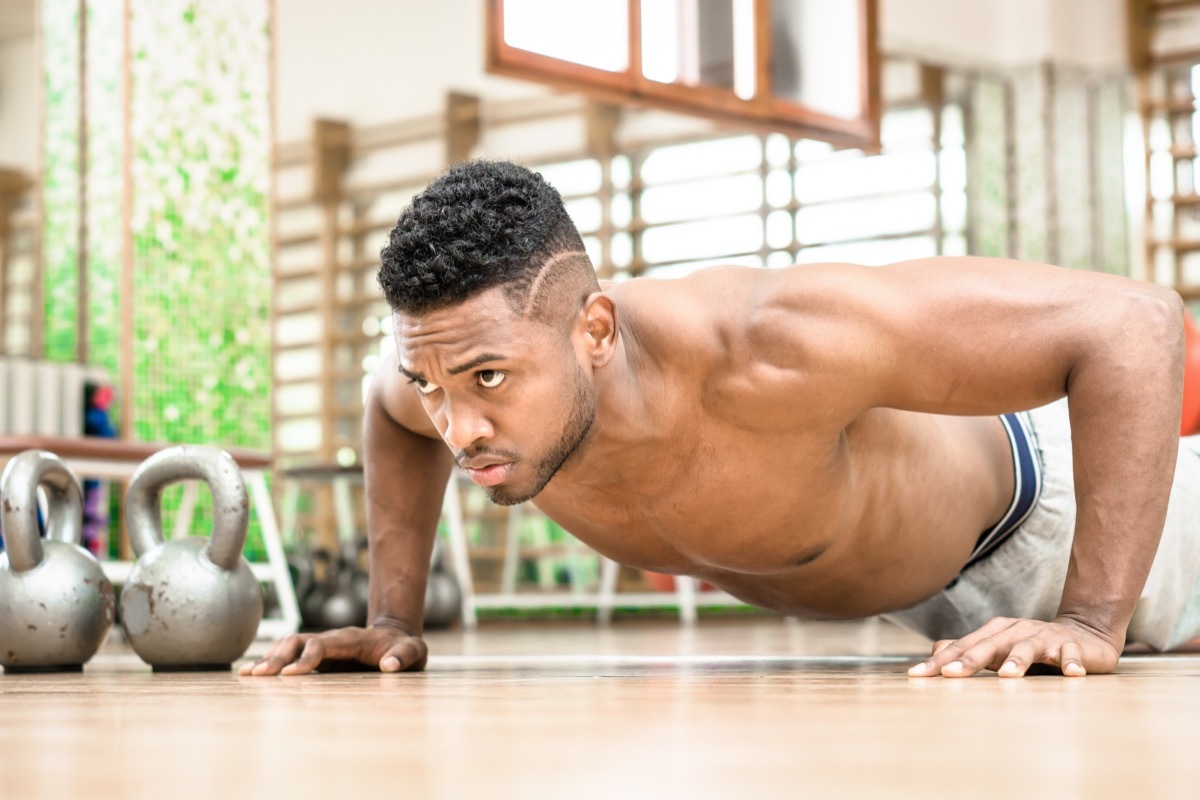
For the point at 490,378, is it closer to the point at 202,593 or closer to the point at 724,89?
the point at 202,593

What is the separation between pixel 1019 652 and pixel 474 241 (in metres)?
0.56

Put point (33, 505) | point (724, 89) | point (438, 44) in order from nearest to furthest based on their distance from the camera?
point (33, 505) → point (724, 89) → point (438, 44)

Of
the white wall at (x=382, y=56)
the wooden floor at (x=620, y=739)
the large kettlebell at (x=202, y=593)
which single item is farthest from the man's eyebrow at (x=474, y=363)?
the white wall at (x=382, y=56)

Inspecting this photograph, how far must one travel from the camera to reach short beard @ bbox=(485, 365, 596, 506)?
1.33m

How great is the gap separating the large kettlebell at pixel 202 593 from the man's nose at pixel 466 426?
49cm

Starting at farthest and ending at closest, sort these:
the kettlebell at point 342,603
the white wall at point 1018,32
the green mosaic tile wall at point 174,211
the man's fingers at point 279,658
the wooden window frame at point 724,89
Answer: the white wall at point 1018,32, the green mosaic tile wall at point 174,211, the kettlebell at point 342,603, the wooden window frame at point 724,89, the man's fingers at point 279,658

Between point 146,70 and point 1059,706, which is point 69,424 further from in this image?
point 1059,706

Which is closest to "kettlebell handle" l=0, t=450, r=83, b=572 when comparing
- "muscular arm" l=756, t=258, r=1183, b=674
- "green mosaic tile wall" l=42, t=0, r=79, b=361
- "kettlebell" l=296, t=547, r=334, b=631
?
"muscular arm" l=756, t=258, r=1183, b=674

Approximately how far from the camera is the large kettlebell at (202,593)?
66.4 inches

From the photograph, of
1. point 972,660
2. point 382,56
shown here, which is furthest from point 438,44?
point 972,660

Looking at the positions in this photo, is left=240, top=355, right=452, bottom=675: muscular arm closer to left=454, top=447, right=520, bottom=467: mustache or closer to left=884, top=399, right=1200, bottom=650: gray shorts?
left=454, top=447, right=520, bottom=467: mustache

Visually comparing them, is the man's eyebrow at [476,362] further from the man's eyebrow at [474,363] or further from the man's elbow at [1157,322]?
the man's elbow at [1157,322]

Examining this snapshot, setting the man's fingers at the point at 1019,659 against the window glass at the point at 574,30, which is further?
the window glass at the point at 574,30

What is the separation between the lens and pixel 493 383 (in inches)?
50.1
